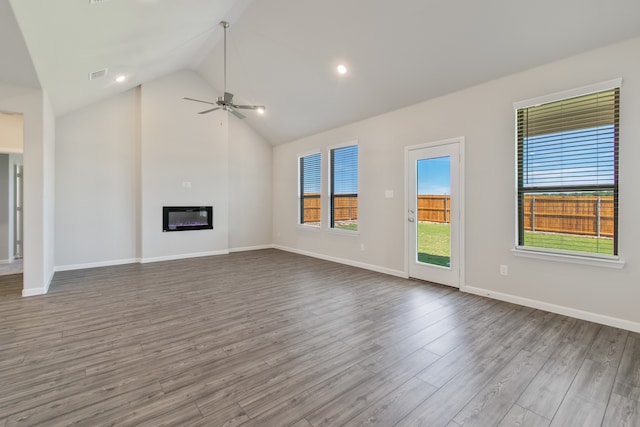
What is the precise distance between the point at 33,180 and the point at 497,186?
6.31 meters

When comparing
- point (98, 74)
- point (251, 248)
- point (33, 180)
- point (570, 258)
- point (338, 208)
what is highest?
point (98, 74)

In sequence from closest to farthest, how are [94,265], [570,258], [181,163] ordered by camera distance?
[570,258]
[94,265]
[181,163]

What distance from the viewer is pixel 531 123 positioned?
369cm

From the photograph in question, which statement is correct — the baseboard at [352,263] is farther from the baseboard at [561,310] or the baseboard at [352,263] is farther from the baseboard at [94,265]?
the baseboard at [94,265]

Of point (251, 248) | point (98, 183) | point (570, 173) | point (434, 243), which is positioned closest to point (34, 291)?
point (98, 183)

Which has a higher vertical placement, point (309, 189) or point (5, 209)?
point (309, 189)

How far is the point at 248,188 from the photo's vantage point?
26.6 feet

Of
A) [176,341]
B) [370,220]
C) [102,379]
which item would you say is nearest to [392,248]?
[370,220]

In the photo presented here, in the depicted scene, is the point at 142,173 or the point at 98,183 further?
the point at 142,173

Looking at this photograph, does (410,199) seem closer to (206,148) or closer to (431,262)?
(431,262)

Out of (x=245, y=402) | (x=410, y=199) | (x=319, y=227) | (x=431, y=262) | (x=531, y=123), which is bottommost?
(x=245, y=402)

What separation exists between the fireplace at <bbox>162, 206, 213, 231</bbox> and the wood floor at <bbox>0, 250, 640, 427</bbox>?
2634 millimetres

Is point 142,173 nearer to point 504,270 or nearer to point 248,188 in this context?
point 248,188

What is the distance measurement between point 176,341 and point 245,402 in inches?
48.5
